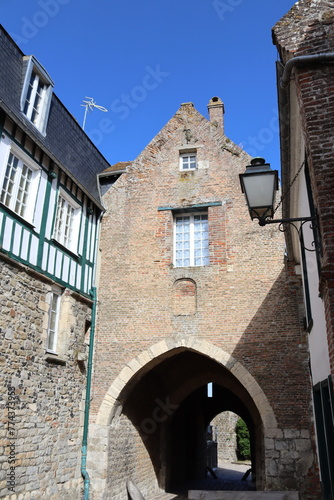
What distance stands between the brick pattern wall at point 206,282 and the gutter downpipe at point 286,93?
10.5 feet

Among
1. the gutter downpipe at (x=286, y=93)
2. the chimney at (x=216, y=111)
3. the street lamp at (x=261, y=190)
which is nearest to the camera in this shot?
the street lamp at (x=261, y=190)

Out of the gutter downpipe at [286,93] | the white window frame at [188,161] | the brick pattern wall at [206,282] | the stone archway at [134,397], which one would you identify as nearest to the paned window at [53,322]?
the brick pattern wall at [206,282]

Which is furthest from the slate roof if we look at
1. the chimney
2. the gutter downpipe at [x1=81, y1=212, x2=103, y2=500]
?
the chimney

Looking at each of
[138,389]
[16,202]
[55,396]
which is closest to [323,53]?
[16,202]

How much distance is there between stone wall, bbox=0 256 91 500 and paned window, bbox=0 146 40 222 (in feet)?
3.23

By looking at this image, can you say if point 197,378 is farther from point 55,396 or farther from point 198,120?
point 198,120

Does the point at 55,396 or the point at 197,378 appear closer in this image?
the point at 55,396

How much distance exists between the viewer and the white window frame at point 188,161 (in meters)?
10.3

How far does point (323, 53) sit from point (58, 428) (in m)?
6.83

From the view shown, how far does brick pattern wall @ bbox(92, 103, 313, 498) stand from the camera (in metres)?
8.08

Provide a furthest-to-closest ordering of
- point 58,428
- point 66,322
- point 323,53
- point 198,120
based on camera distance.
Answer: point 198,120 → point 66,322 → point 58,428 → point 323,53

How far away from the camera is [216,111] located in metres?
10.8

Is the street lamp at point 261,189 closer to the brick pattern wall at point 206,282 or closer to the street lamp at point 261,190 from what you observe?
the street lamp at point 261,190

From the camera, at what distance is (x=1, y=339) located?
20.2 feet
